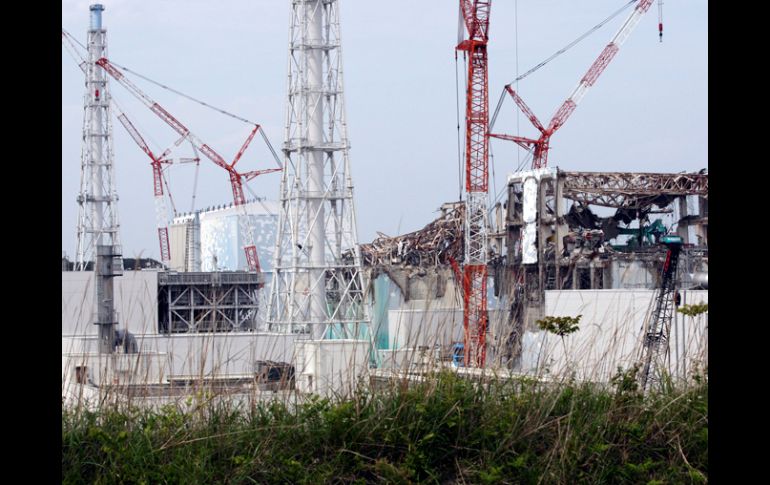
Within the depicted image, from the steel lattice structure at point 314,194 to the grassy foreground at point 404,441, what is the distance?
2761 centimetres

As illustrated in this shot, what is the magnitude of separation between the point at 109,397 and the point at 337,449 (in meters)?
1.29

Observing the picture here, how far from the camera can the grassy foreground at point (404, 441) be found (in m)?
4.43

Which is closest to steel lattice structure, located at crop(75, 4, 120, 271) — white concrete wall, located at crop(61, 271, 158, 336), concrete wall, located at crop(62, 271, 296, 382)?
white concrete wall, located at crop(61, 271, 158, 336)

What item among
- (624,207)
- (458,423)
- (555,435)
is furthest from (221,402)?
(624,207)

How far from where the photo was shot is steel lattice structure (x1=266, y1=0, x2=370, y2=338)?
33.3 metres

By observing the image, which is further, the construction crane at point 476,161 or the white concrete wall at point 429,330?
the construction crane at point 476,161

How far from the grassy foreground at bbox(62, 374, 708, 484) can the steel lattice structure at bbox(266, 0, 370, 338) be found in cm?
2761

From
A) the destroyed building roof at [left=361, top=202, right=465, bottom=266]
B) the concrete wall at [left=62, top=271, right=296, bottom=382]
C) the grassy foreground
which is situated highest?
the destroyed building roof at [left=361, top=202, right=465, bottom=266]

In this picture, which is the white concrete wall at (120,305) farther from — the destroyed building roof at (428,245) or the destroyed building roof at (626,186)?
the destroyed building roof at (626,186)

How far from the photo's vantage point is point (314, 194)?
3369 cm

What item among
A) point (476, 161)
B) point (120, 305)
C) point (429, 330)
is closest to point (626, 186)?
point (476, 161)

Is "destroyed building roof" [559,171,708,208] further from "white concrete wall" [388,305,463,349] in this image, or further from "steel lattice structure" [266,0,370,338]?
"white concrete wall" [388,305,463,349]

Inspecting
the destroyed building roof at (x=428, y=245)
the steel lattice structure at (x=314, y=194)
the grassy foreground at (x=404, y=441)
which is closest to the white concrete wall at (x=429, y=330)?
the grassy foreground at (x=404, y=441)

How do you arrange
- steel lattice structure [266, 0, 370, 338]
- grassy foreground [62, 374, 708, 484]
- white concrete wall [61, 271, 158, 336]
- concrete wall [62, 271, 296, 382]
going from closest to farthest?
1. grassy foreground [62, 374, 708, 484]
2. concrete wall [62, 271, 296, 382]
3. white concrete wall [61, 271, 158, 336]
4. steel lattice structure [266, 0, 370, 338]
